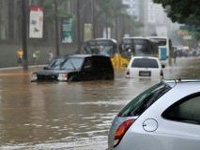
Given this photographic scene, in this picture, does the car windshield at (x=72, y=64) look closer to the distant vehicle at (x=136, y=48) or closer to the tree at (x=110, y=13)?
the distant vehicle at (x=136, y=48)

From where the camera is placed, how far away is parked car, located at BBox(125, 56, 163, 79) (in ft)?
102

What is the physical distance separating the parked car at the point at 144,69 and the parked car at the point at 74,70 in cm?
151

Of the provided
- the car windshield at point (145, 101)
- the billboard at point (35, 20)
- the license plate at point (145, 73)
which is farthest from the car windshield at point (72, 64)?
the billboard at point (35, 20)

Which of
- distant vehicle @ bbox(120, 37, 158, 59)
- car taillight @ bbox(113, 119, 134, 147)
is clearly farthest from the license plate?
distant vehicle @ bbox(120, 37, 158, 59)

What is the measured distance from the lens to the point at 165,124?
6.27 meters

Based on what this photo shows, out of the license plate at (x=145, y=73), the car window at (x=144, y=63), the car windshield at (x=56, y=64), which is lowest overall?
the license plate at (x=145, y=73)

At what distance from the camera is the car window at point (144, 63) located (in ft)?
Answer: 102

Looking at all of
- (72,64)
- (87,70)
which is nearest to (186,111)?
(72,64)

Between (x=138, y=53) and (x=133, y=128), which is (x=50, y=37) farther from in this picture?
(x=133, y=128)

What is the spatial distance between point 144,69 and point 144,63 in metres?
0.31

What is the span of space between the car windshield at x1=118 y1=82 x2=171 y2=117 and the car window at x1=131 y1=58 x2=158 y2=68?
24192mm

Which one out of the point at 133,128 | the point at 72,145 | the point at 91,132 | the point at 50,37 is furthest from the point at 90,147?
the point at 50,37

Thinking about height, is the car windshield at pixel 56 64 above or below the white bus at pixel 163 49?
above

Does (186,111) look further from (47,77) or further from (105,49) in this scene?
(105,49)
